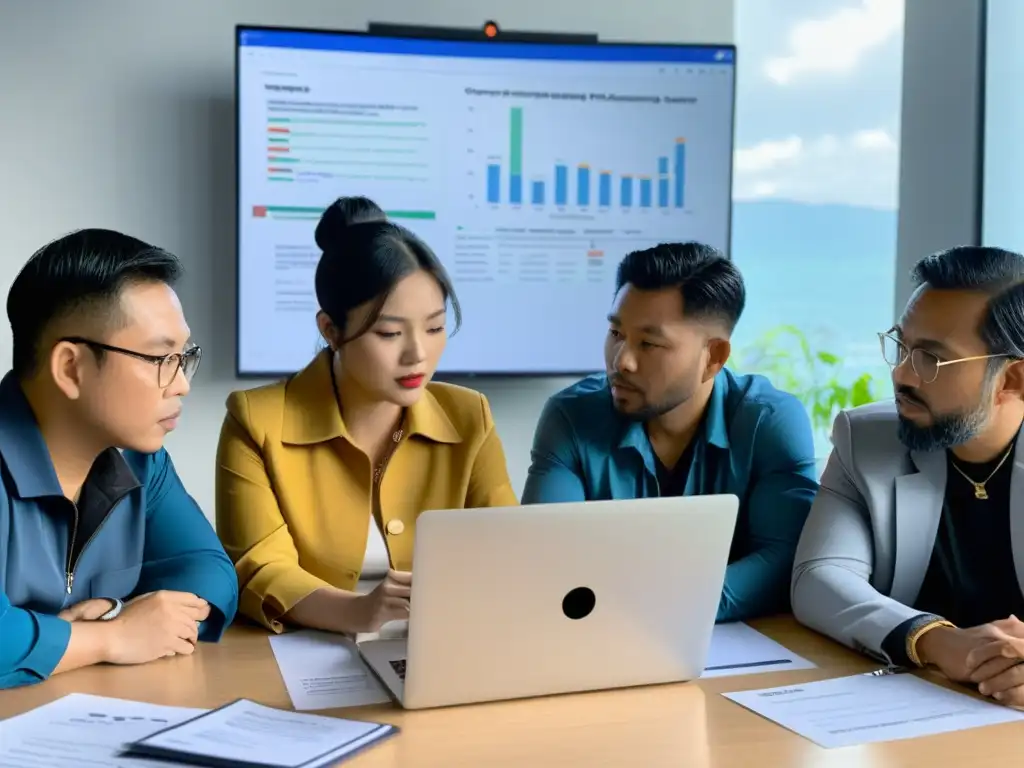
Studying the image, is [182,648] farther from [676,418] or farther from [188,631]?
[676,418]

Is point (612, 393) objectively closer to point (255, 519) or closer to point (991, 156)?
point (255, 519)

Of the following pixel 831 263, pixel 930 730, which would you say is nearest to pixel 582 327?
pixel 831 263

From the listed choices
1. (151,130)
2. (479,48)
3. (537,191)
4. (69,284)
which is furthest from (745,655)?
(151,130)

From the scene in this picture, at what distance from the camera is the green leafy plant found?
3.59 meters

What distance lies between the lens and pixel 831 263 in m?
3.73

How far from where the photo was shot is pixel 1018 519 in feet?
6.05

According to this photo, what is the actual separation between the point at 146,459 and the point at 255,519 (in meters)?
0.22

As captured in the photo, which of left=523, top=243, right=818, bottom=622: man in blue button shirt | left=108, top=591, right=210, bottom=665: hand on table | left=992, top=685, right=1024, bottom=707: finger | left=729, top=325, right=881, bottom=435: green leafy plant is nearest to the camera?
left=992, top=685, right=1024, bottom=707: finger

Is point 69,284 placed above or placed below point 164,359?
above

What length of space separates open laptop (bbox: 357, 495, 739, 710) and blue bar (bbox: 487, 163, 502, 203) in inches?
77.7

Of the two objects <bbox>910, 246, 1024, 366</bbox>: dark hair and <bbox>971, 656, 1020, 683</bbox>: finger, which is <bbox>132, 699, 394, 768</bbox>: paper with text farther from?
<bbox>910, 246, 1024, 366</bbox>: dark hair

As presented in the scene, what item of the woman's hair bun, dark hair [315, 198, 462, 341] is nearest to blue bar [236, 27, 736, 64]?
the woman's hair bun

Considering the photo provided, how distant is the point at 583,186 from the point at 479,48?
1.62ft

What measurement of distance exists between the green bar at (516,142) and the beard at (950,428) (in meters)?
1.66
